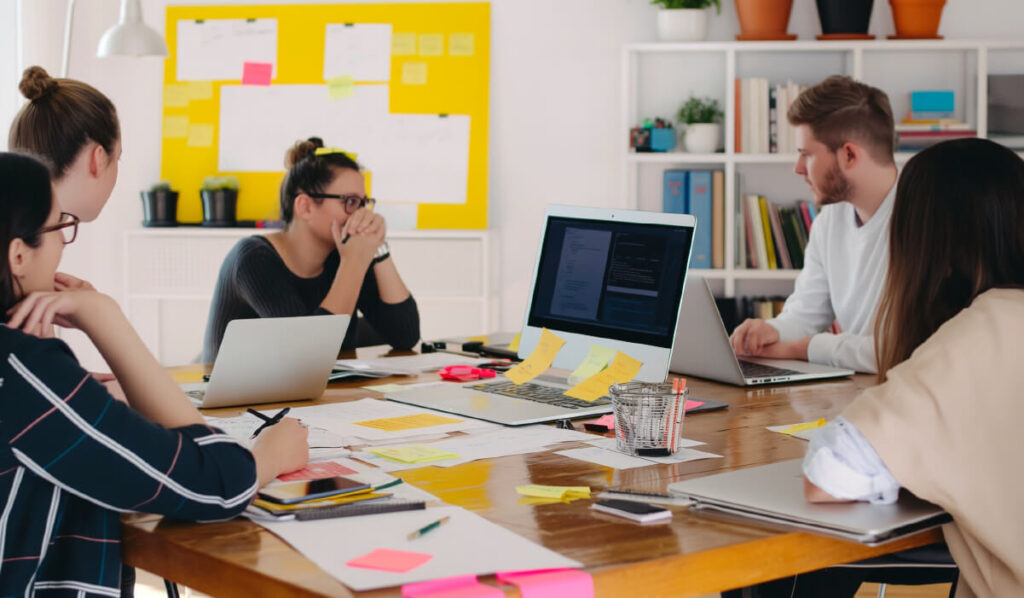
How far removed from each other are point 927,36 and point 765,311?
48.5 inches

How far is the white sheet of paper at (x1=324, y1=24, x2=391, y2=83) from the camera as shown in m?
4.57

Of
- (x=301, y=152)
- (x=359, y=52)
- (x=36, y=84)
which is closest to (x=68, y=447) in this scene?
(x=36, y=84)

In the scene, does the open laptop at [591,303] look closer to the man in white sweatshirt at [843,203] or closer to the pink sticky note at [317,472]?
the pink sticky note at [317,472]

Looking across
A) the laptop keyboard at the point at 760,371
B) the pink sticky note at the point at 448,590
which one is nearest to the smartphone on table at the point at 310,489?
the pink sticky note at the point at 448,590

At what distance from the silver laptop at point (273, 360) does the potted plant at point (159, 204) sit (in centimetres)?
282

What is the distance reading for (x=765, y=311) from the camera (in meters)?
4.30

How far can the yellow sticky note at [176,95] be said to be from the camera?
469 cm

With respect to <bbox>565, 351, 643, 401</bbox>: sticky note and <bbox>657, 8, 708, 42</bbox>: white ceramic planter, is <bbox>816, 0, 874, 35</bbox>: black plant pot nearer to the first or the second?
<bbox>657, 8, 708, 42</bbox>: white ceramic planter

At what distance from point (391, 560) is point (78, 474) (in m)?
0.34

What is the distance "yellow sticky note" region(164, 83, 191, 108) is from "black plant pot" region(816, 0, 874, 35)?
8.74 ft

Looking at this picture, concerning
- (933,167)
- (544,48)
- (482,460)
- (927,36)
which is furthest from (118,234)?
(933,167)

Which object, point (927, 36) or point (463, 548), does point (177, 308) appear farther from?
point (463, 548)

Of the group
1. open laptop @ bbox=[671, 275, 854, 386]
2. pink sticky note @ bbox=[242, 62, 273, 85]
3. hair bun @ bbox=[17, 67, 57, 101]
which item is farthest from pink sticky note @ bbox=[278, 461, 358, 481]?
pink sticky note @ bbox=[242, 62, 273, 85]

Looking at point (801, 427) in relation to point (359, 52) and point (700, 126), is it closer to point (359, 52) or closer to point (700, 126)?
point (700, 126)
